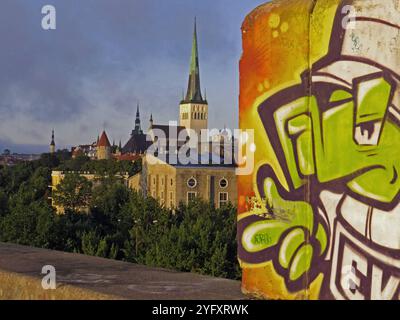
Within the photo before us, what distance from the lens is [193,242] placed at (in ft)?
113

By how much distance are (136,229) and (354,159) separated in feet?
134

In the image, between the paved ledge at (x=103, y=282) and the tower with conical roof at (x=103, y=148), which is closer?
the paved ledge at (x=103, y=282)

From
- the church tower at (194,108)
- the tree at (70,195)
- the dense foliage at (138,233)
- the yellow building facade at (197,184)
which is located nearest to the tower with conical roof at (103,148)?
the church tower at (194,108)

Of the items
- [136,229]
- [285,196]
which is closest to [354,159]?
[285,196]

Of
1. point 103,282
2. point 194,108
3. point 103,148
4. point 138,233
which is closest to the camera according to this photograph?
point 103,282

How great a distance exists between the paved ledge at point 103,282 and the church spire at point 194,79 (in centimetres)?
13482

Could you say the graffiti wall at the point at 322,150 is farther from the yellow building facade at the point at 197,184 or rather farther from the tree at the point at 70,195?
the tree at the point at 70,195

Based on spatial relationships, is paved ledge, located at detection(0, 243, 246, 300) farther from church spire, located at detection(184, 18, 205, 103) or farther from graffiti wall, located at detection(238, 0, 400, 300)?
church spire, located at detection(184, 18, 205, 103)

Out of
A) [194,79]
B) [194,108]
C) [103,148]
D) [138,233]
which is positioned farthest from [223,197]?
[194,108]

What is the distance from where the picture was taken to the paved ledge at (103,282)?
11.7ft

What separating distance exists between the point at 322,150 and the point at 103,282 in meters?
1.57

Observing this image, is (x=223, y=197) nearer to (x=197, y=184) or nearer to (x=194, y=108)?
(x=197, y=184)

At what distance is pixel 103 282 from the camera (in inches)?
154

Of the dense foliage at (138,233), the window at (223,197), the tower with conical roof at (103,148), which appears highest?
the tower with conical roof at (103,148)
